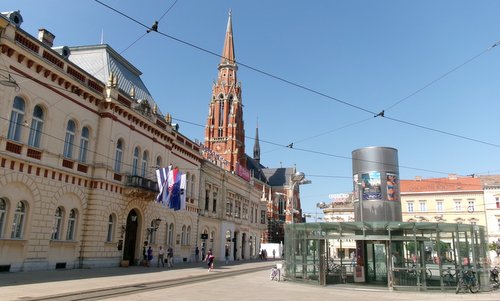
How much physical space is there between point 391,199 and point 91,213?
62.7ft

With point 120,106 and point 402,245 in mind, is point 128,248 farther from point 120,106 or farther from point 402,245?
point 402,245

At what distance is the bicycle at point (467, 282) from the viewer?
1953 cm

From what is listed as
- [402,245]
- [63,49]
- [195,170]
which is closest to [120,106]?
[63,49]

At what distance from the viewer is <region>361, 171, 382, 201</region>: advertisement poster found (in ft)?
84.8

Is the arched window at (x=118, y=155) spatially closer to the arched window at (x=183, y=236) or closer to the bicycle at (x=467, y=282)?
the arched window at (x=183, y=236)

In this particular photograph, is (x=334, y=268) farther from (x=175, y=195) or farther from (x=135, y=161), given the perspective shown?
(x=135, y=161)

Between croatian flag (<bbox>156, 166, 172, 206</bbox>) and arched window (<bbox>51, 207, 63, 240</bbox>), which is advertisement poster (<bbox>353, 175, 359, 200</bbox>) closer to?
croatian flag (<bbox>156, 166, 172, 206</bbox>)

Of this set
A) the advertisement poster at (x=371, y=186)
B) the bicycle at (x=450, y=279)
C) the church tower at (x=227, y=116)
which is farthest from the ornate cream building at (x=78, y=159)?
the church tower at (x=227, y=116)

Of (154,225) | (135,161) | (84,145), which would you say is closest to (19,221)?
(84,145)

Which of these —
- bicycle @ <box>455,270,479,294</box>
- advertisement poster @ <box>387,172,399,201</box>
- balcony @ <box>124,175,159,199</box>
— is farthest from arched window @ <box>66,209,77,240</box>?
bicycle @ <box>455,270,479,294</box>

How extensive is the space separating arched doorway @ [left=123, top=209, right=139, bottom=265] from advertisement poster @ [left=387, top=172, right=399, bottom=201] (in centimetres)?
1830

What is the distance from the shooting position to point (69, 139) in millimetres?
25547

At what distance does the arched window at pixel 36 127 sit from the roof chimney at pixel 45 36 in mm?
A: 6437

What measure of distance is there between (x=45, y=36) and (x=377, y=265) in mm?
25367
